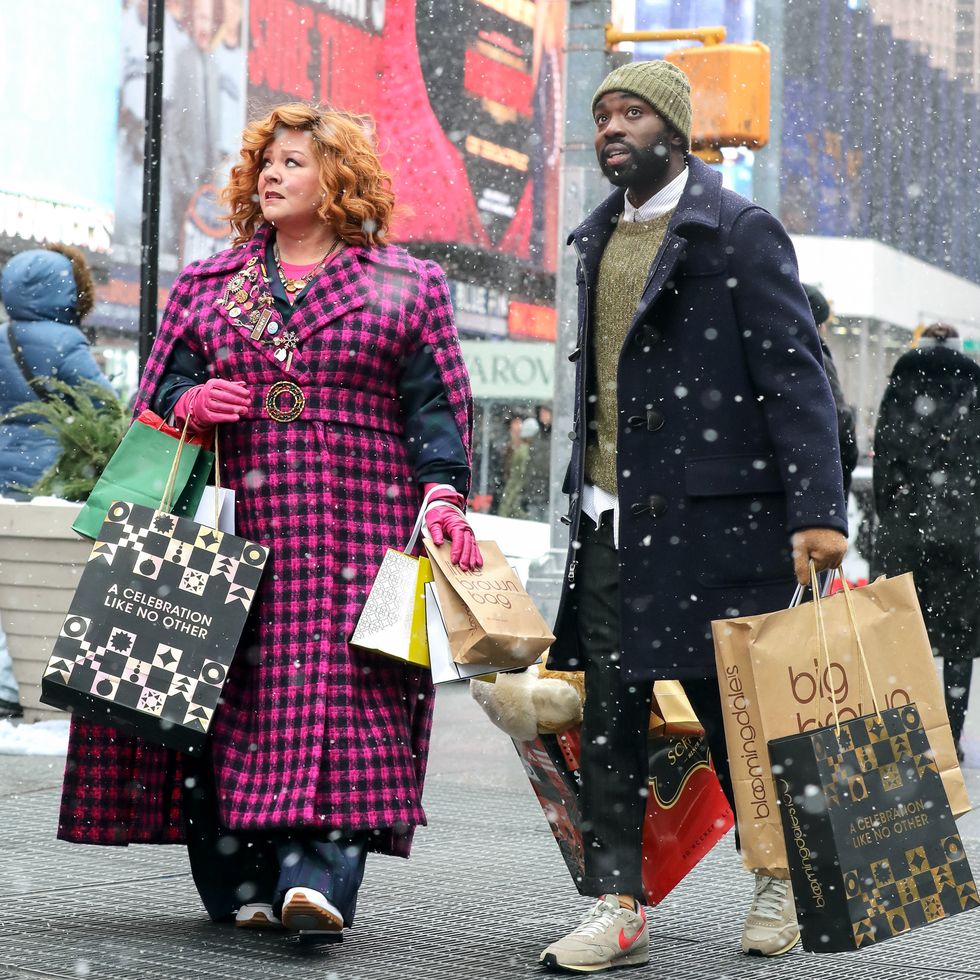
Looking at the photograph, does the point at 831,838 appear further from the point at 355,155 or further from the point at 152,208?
the point at 152,208

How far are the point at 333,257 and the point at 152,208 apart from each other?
397 cm

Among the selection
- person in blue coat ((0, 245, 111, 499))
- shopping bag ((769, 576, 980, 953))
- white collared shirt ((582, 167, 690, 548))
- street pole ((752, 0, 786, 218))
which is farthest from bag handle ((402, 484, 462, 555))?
street pole ((752, 0, 786, 218))

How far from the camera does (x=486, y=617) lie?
3836mm

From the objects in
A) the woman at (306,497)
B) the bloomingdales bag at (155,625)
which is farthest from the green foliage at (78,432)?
the bloomingdales bag at (155,625)

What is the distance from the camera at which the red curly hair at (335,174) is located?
4.27 m

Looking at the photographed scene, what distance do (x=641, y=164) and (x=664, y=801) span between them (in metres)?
→ 1.47

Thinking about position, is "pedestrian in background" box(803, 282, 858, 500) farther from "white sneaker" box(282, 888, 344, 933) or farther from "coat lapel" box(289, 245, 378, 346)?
"white sneaker" box(282, 888, 344, 933)

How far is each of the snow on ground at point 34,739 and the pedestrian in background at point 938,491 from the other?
3.51 meters

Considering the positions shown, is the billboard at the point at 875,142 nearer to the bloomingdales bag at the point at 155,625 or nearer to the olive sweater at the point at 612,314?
the olive sweater at the point at 612,314

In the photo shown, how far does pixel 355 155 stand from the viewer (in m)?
4.30

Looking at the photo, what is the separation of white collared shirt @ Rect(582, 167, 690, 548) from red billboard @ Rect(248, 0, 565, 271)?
85.9ft

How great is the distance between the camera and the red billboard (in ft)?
102

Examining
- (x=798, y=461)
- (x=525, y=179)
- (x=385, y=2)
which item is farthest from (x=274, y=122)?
(x=525, y=179)

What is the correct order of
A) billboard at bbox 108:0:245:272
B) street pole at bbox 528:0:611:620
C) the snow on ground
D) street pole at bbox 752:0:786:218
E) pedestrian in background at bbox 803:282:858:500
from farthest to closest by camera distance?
billboard at bbox 108:0:245:272
street pole at bbox 752:0:786:218
street pole at bbox 528:0:611:620
the snow on ground
pedestrian in background at bbox 803:282:858:500
